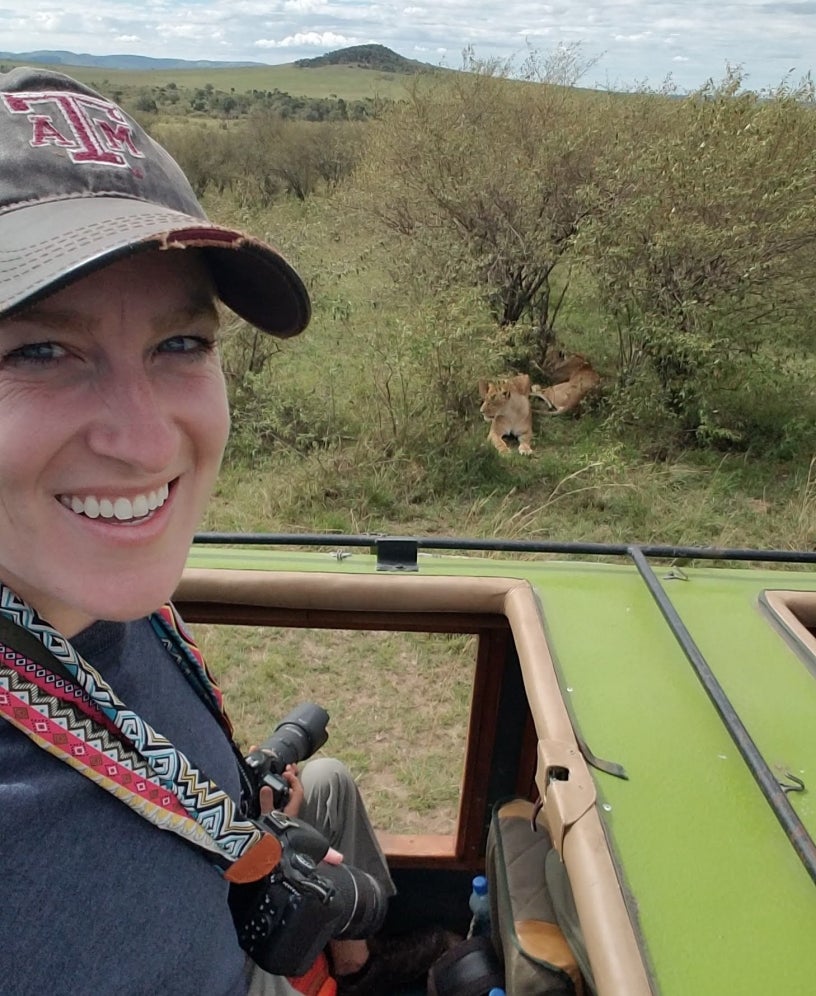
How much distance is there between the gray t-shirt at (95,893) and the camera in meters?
0.82

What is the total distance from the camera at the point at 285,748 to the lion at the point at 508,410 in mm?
4855

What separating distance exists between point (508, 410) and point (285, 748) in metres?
5.25

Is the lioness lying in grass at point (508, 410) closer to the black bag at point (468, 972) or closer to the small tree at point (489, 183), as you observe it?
the small tree at point (489, 183)

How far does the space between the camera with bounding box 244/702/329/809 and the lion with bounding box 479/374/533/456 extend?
486 centimetres

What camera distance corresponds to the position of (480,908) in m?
1.86

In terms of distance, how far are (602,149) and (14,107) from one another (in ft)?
26.6

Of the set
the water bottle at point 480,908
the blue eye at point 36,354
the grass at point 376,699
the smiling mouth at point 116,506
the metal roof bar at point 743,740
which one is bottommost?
the grass at point 376,699

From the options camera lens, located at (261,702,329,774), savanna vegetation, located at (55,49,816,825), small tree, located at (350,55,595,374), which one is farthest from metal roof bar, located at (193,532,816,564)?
small tree, located at (350,55,595,374)

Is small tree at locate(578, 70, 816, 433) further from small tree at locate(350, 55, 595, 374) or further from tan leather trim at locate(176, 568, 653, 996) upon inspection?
tan leather trim at locate(176, 568, 653, 996)

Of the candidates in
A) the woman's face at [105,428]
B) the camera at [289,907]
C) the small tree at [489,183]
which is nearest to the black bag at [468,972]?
the camera at [289,907]

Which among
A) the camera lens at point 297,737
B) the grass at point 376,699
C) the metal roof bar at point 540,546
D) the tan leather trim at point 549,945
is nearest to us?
the tan leather trim at point 549,945

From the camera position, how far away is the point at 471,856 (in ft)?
6.79

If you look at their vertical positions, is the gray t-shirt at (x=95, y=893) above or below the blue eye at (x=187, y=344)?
below

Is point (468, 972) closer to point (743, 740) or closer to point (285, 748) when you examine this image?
point (285, 748)
